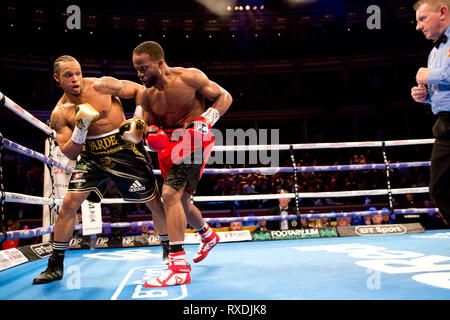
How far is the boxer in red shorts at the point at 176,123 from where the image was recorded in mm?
2213

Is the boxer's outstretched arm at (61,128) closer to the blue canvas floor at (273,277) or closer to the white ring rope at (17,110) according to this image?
the white ring rope at (17,110)

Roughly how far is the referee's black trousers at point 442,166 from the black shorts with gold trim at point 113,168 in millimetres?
1834

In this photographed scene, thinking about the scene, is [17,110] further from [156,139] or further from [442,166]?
[442,166]

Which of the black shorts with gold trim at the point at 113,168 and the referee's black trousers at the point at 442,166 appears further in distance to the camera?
the black shorts with gold trim at the point at 113,168

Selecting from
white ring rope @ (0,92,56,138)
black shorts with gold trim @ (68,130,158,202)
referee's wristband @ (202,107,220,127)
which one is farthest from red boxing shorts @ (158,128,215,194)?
white ring rope @ (0,92,56,138)

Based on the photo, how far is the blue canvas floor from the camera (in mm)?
1632

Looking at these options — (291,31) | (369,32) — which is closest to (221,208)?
(291,31)

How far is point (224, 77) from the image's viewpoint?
1864cm

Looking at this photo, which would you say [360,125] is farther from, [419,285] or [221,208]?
[419,285]

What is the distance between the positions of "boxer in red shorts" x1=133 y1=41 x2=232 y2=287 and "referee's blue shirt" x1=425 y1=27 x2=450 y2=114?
126 centimetres

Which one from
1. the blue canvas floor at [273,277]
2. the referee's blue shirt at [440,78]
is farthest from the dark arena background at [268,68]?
the referee's blue shirt at [440,78]

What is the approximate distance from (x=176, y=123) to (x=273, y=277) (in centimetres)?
118

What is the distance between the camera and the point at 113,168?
256 cm

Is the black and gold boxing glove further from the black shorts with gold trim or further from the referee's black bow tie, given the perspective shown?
the referee's black bow tie
